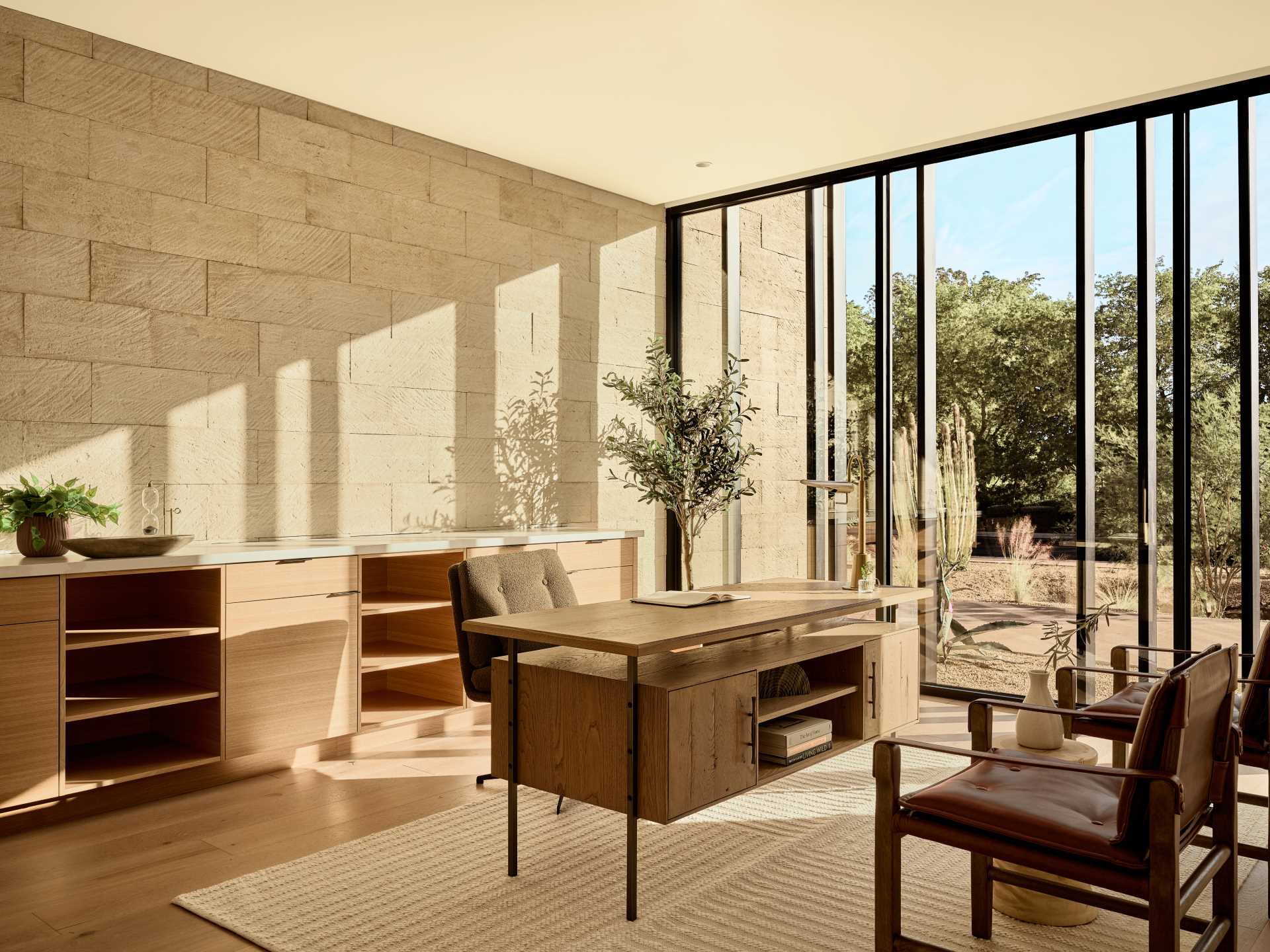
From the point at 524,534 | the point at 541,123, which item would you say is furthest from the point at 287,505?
the point at 541,123

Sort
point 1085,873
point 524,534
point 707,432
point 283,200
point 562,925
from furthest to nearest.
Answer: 1. point 707,432
2. point 524,534
3. point 283,200
4. point 562,925
5. point 1085,873

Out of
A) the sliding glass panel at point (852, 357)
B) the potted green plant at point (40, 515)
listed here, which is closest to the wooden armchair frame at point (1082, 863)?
the potted green plant at point (40, 515)

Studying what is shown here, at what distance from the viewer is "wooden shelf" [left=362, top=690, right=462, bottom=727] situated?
460 cm

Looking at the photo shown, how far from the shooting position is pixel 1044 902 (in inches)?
108

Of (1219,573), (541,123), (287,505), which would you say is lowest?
(1219,573)

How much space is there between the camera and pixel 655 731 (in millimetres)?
2777

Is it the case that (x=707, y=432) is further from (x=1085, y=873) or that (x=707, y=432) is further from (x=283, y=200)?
(x=1085, y=873)

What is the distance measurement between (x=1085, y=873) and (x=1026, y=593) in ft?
10.9

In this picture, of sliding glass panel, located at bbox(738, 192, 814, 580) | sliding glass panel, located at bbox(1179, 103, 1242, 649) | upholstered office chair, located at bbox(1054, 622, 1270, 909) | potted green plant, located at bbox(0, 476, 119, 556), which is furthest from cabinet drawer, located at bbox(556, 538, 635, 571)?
sliding glass panel, located at bbox(1179, 103, 1242, 649)

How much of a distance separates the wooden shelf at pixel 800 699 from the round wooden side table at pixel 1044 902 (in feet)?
2.22

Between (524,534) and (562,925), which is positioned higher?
(524,534)

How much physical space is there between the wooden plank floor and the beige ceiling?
302cm

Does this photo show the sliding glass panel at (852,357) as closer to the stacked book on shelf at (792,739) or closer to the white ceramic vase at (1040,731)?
the stacked book on shelf at (792,739)

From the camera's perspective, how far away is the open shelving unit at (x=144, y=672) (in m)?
3.77
